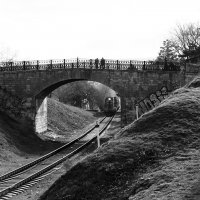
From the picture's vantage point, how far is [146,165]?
8.21 m

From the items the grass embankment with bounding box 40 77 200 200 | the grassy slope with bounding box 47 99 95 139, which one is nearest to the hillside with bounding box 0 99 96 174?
the grassy slope with bounding box 47 99 95 139

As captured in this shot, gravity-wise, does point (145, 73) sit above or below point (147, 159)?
above

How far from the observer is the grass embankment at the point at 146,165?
6.87 meters

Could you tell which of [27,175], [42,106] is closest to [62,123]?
[42,106]

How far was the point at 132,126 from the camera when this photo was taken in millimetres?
10484

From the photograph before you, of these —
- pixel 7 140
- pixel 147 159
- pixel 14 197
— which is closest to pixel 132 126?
pixel 147 159

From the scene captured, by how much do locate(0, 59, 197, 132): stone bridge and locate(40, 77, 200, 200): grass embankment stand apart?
14.4 meters

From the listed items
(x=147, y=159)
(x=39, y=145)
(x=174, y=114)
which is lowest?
(x=39, y=145)

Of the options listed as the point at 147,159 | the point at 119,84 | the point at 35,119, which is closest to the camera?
the point at 147,159

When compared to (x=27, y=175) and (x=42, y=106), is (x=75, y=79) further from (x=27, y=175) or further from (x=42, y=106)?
(x=27, y=175)

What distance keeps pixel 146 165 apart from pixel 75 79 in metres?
21.4

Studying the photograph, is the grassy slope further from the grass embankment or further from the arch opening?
the grass embankment

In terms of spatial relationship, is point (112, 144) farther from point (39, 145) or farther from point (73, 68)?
point (73, 68)

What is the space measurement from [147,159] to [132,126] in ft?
7.00
